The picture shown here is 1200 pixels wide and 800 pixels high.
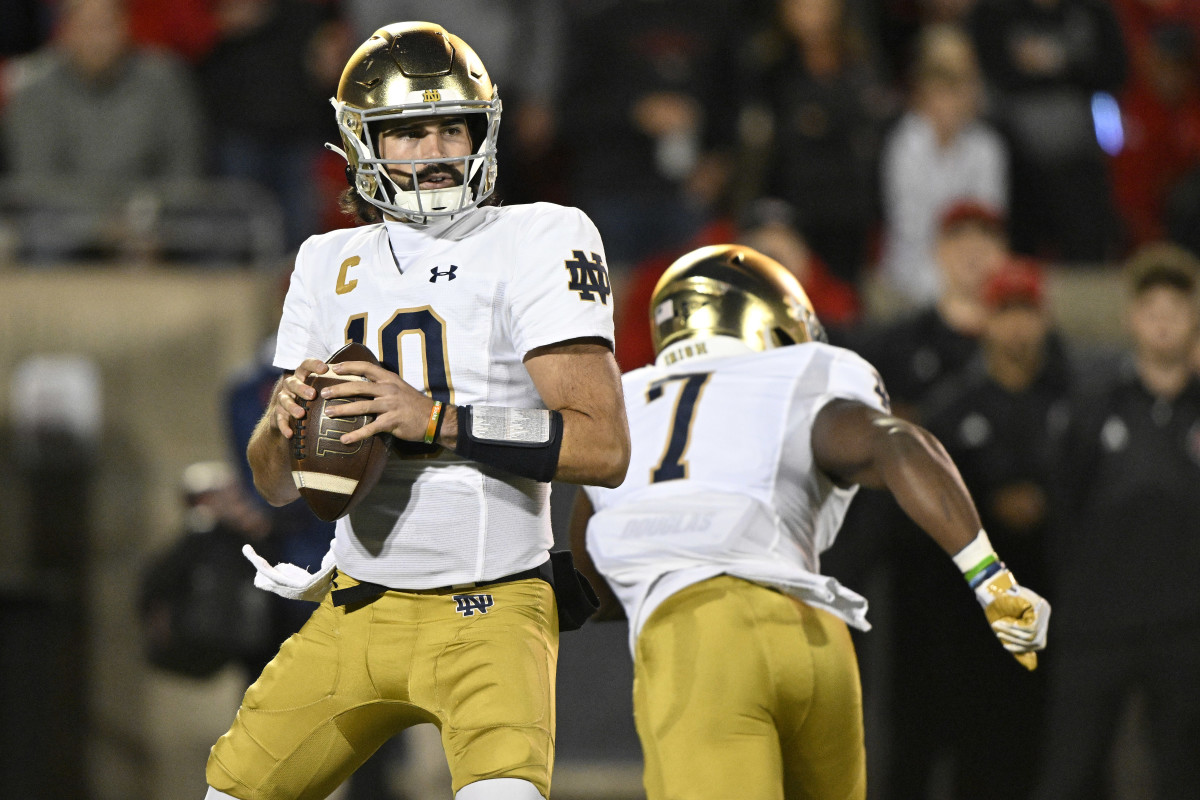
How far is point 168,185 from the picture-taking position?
6.97 metres

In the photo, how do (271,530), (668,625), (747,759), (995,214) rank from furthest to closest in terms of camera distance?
(995,214), (271,530), (668,625), (747,759)

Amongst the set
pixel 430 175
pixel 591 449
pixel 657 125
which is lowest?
pixel 591 449

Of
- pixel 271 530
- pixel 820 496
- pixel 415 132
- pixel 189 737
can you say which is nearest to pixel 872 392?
pixel 820 496

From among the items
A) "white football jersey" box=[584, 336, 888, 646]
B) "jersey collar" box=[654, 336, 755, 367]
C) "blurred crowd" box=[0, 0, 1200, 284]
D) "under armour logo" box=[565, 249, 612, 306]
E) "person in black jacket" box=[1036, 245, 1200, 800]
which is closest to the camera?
"under armour logo" box=[565, 249, 612, 306]

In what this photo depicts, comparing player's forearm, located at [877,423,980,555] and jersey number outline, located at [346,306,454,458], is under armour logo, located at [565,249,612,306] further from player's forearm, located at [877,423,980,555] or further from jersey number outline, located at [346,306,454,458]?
player's forearm, located at [877,423,980,555]

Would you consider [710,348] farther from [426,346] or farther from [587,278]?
[426,346]

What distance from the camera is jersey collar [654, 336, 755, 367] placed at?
370cm

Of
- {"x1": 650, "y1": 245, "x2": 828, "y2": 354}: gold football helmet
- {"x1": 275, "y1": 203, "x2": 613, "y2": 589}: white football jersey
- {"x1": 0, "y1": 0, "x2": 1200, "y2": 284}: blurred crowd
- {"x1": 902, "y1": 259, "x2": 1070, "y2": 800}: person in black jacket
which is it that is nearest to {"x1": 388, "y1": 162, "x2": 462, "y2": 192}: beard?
{"x1": 275, "y1": 203, "x2": 613, "y2": 589}: white football jersey

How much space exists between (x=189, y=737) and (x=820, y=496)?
13.6 ft

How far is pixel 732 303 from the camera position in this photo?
147 inches

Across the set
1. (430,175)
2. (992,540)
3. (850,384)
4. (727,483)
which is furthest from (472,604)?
(992,540)

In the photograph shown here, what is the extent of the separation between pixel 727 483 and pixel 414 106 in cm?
113

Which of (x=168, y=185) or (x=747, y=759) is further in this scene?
(x=168, y=185)

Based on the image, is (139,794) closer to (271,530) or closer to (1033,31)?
(271,530)
